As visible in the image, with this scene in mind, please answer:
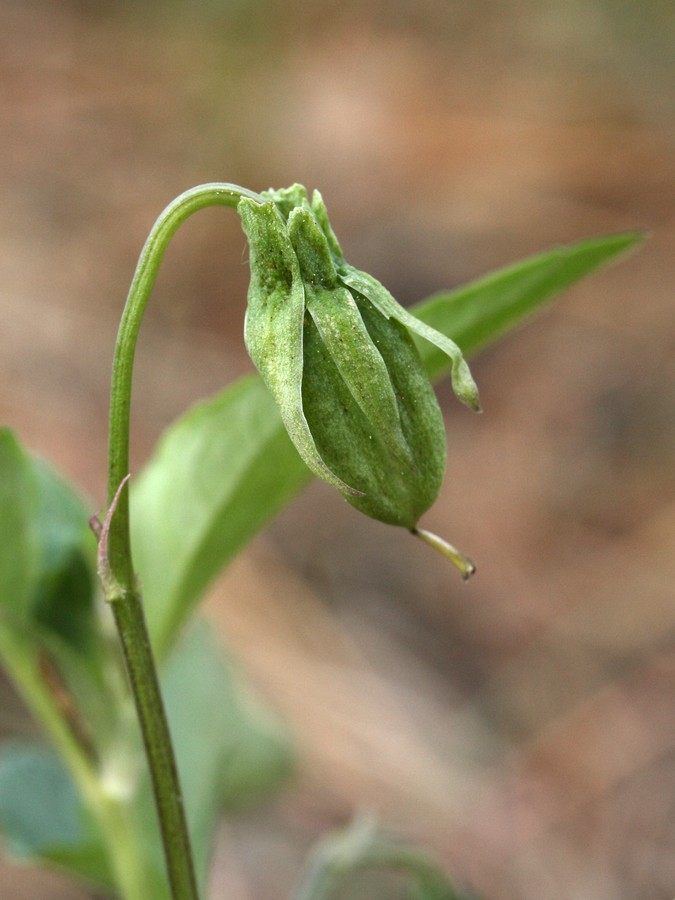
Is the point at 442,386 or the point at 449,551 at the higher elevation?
the point at 442,386

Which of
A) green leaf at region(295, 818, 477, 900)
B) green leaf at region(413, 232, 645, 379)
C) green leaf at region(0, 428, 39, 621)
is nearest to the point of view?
green leaf at region(413, 232, 645, 379)

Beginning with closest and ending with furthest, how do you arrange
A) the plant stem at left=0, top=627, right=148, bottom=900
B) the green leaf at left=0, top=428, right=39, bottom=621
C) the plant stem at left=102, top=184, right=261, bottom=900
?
the plant stem at left=102, top=184, right=261, bottom=900, the green leaf at left=0, top=428, right=39, bottom=621, the plant stem at left=0, top=627, right=148, bottom=900

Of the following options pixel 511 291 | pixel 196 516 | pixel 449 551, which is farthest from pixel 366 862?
pixel 511 291

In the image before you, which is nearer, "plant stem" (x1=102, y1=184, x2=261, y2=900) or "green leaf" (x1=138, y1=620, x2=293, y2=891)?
"plant stem" (x1=102, y1=184, x2=261, y2=900)

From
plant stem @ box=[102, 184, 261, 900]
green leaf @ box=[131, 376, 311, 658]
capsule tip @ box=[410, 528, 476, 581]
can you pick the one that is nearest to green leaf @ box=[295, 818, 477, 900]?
green leaf @ box=[131, 376, 311, 658]

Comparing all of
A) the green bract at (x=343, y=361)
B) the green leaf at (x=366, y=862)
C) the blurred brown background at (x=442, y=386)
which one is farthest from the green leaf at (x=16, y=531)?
the blurred brown background at (x=442, y=386)

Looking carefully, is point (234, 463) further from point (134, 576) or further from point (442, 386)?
point (442, 386)

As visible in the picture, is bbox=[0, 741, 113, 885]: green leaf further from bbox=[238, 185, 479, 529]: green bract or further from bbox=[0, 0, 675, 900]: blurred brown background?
bbox=[0, 0, 675, 900]: blurred brown background

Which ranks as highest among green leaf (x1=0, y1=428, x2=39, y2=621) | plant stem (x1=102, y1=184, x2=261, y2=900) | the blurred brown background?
the blurred brown background
